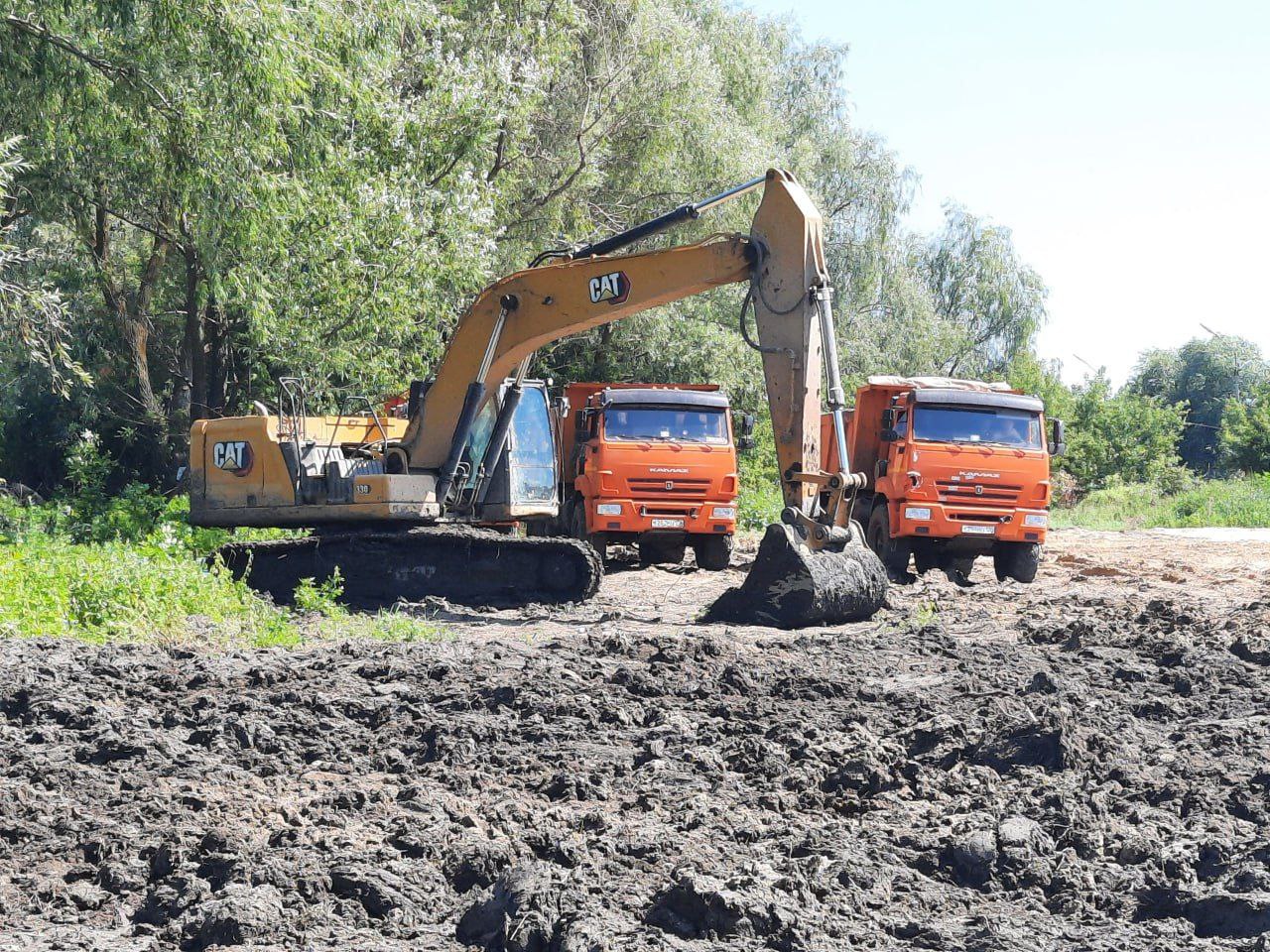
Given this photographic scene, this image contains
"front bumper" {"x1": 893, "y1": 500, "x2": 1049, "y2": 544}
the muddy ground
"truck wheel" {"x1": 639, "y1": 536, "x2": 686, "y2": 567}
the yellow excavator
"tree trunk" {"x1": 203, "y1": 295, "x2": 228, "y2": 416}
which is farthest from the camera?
"tree trunk" {"x1": 203, "y1": 295, "x2": 228, "y2": 416}

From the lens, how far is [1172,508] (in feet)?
110

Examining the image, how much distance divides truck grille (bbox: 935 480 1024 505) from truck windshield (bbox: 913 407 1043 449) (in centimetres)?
60

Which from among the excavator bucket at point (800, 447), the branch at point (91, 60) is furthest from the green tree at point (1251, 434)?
the branch at point (91, 60)

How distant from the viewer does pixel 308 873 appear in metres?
4.92

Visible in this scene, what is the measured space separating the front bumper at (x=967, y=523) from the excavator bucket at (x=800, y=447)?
4.59 metres

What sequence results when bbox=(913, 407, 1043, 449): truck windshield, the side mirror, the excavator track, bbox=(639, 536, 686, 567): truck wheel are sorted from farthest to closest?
bbox=(639, 536, 686, 567): truck wheel, the side mirror, bbox=(913, 407, 1043, 449): truck windshield, the excavator track

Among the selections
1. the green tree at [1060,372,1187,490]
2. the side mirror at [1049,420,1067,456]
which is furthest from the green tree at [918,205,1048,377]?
the side mirror at [1049,420,1067,456]

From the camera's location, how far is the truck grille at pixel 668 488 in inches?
679

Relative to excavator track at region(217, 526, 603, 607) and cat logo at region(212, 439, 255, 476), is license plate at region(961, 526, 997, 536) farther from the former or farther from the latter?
cat logo at region(212, 439, 255, 476)

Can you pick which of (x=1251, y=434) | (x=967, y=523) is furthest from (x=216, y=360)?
(x=1251, y=434)

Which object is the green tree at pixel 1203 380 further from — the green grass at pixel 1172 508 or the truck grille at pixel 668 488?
the truck grille at pixel 668 488

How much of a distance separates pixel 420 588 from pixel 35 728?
639cm

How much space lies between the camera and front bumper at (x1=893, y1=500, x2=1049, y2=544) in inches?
653

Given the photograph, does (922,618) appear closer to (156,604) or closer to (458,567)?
(458,567)
